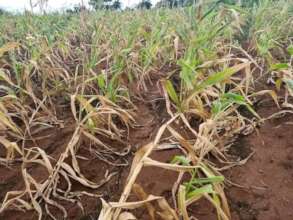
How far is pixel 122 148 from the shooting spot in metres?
1.08

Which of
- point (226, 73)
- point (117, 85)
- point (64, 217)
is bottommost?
point (64, 217)

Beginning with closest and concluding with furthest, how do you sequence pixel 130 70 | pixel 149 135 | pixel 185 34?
pixel 149 135
pixel 130 70
pixel 185 34

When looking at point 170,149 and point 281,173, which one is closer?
point 281,173

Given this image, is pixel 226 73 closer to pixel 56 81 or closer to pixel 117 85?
pixel 117 85

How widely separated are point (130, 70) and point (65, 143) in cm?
55

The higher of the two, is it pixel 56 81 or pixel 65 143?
pixel 56 81

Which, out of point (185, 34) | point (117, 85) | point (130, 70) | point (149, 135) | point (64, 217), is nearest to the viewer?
point (64, 217)

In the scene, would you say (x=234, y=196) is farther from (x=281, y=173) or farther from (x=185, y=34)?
(x=185, y=34)

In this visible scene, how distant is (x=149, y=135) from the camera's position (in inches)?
44.6

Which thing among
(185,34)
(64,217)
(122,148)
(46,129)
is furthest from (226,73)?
(185,34)

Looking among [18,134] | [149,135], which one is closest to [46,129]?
[18,134]

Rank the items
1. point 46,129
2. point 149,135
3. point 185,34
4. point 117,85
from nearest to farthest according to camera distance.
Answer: point 149,135 → point 46,129 → point 117,85 → point 185,34

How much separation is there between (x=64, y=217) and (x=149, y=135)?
387mm

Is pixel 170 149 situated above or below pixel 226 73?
below
